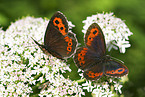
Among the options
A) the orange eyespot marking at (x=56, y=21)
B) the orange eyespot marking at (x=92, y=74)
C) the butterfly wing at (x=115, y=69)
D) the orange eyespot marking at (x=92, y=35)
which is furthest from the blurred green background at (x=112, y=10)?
the orange eyespot marking at (x=92, y=74)

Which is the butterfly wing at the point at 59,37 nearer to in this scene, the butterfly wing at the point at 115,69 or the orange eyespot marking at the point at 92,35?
the orange eyespot marking at the point at 92,35

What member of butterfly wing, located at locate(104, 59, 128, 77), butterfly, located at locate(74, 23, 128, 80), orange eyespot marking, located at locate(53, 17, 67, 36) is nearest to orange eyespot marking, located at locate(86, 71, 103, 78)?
butterfly, located at locate(74, 23, 128, 80)

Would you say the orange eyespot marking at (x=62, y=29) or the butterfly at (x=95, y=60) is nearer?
the butterfly at (x=95, y=60)

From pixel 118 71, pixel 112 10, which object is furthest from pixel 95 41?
pixel 112 10

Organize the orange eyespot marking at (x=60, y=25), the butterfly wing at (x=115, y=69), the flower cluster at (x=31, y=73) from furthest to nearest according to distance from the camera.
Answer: the orange eyespot marking at (x=60, y=25) < the flower cluster at (x=31, y=73) < the butterfly wing at (x=115, y=69)

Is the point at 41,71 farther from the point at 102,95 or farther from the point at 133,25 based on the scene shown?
the point at 133,25

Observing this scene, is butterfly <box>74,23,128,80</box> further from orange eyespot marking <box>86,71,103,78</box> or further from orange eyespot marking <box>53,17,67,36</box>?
orange eyespot marking <box>53,17,67,36</box>
